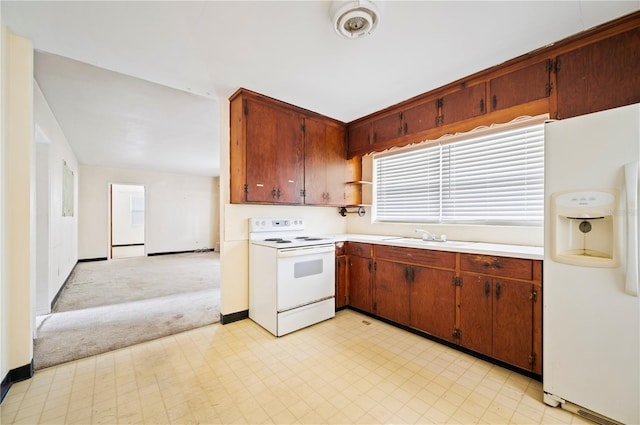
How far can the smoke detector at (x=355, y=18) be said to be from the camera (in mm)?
1561

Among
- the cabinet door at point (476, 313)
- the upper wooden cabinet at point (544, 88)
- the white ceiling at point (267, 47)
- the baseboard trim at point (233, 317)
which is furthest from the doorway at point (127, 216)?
the cabinet door at point (476, 313)

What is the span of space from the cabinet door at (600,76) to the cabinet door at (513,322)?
1335 millimetres

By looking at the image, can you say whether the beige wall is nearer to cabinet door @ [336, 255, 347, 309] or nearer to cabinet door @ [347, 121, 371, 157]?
cabinet door @ [336, 255, 347, 309]

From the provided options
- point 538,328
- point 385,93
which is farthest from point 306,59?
point 538,328

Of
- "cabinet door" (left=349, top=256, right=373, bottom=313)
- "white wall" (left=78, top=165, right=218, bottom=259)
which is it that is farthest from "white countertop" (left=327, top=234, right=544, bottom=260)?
"white wall" (left=78, top=165, right=218, bottom=259)

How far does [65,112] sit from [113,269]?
145 inches

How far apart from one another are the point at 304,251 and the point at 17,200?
2245 mm

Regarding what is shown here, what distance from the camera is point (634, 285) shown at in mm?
1383

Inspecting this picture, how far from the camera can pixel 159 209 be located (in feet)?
25.4

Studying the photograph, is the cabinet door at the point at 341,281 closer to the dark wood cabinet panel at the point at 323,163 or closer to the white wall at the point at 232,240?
the dark wood cabinet panel at the point at 323,163

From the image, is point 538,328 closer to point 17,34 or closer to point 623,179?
point 623,179

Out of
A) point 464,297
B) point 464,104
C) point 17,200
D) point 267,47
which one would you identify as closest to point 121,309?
point 17,200

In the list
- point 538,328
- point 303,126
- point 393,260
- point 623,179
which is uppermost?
point 303,126

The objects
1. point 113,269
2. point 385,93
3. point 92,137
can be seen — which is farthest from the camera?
point 113,269
